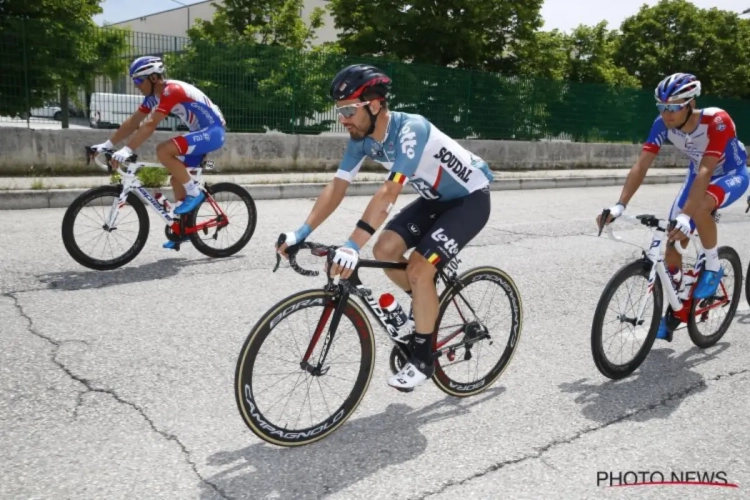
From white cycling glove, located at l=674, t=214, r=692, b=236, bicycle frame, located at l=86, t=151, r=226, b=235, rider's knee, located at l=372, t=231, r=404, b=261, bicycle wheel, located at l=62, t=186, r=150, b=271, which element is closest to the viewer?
rider's knee, located at l=372, t=231, r=404, b=261

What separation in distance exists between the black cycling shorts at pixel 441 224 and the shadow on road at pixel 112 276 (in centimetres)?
335

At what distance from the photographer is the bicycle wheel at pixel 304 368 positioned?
3.17 metres

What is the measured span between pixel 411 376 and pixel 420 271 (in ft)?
1.95

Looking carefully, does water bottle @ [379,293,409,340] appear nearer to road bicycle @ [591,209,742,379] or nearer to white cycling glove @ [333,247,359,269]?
white cycling glove @ [333,247,359,269]

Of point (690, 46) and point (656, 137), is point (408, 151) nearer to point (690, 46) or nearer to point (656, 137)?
point (656, 137)

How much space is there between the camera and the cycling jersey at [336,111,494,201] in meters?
3.54

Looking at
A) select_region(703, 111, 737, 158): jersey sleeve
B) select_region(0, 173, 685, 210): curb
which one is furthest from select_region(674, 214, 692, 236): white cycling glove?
select_region(0, 173, 685, 210): curb

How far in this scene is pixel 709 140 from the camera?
4.92m

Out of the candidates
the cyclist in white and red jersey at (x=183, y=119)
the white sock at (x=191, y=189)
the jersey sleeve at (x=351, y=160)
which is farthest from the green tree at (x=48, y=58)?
the jersey sleeve at (x=351, y=160)

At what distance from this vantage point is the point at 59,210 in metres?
10.0

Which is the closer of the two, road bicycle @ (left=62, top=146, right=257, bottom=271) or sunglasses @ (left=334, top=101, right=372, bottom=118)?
sunglasses @ (left=334, top=101, right=372, bottom=118)

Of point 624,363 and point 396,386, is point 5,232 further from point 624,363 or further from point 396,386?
point 624,363

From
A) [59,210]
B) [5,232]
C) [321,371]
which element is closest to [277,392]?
[321,371]

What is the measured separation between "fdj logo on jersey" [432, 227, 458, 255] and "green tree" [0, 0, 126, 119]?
11.2 meters
